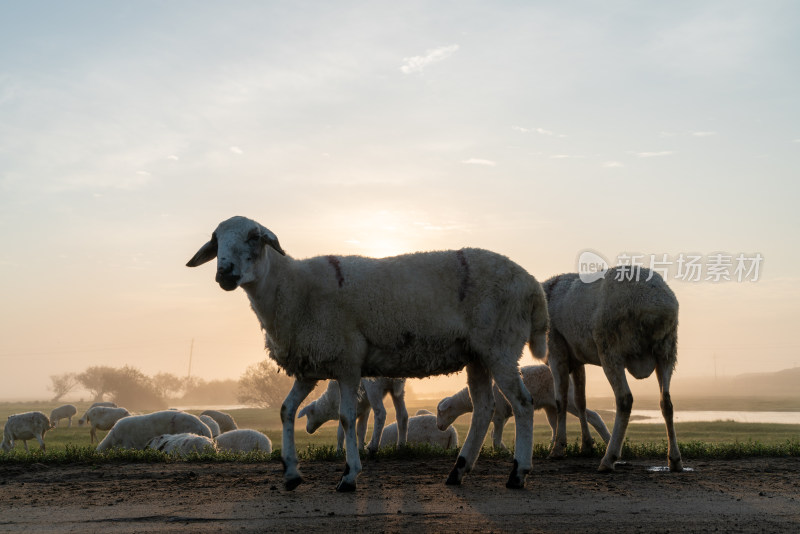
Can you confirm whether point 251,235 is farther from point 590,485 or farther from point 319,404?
point 319,404

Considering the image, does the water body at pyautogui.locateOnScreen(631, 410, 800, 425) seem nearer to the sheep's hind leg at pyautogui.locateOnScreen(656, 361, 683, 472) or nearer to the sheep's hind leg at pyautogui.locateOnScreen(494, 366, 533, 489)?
the sheep's hind leg at pyautogui.locateOnScreen(656, 361, 683, 472)

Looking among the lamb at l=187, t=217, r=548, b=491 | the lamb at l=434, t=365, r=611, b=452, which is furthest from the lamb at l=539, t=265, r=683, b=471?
the lamb at l=434, t=365, r=611, b=452

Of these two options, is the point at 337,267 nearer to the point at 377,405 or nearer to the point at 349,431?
the point at 349,431

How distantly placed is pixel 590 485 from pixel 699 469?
2399 mm

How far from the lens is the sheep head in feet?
24.3

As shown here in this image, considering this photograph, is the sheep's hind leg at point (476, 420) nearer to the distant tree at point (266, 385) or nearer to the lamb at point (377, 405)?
the lamb at point (377, 405)

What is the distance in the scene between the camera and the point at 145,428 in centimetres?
1661

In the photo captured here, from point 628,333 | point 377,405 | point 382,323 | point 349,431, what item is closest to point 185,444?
point 377,405

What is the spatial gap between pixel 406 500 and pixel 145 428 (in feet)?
36.8

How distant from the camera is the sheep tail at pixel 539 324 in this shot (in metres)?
8.43

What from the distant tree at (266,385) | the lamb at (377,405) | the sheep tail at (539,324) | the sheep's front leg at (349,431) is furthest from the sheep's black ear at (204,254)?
the distant tree at (266,385)

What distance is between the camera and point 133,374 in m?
94.1

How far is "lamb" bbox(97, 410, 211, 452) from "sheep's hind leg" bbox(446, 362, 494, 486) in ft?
33.4

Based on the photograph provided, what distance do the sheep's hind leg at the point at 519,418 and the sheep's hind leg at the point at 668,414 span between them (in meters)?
2.45
